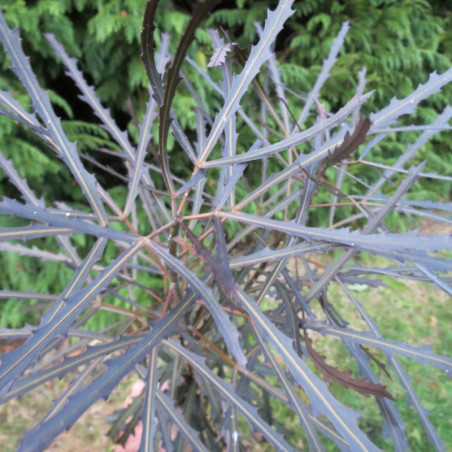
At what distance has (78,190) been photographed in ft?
6.43

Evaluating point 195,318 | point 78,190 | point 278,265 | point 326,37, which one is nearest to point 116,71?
point 78,190

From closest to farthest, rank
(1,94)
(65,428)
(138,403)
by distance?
(65,428)
(1,94)
(138,403)

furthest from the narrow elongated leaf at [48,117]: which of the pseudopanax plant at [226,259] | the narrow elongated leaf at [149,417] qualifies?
the narrow elongated leaf at [149,417]

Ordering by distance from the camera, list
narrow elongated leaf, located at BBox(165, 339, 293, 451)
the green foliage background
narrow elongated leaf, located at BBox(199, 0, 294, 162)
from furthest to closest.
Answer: the green foliage background
narrow elongated leaf, located at BBox(165, 339, 293, 451)
narrow elongated leaf, located at BBox(199, 0, 294, 162)

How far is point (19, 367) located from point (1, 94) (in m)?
0.38

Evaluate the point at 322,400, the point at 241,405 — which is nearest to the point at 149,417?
the point at 241,405

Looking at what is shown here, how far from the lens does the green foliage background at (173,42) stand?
1.67m

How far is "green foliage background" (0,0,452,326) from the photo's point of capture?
1.67 m

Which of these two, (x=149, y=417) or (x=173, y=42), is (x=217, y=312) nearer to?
(x=149, y=417)

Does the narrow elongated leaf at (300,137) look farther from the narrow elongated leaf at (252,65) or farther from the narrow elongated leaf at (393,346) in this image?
the narrow elongated leaf at (393,346)

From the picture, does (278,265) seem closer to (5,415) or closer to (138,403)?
(138,403)

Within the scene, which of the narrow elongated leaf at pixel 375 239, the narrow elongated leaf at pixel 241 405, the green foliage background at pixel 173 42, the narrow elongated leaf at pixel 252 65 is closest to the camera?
the narrow elongated leaf at pixel 375 239

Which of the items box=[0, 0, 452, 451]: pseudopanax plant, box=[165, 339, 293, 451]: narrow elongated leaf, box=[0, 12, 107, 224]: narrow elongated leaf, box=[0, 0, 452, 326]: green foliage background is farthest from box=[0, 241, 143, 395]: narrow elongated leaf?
box=[0, 0, 452, 326]: green foliage background

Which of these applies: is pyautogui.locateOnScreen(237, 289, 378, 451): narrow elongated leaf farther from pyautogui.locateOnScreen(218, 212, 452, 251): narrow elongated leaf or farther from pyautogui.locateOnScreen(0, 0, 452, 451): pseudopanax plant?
pyautogui.locateOnScreen(218, 212, 452, 251): narrow elongated leaf
